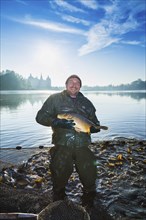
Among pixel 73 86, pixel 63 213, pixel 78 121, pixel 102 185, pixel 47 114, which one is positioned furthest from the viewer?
pixel 102 185

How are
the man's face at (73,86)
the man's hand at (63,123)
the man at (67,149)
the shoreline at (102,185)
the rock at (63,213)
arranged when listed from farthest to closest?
the man's face at (73,86)
the man at (67,149)
the man's hand at (63,123)
the shoreline at (102,185)
the rock at (63,213)

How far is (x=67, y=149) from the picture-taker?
5.43 m

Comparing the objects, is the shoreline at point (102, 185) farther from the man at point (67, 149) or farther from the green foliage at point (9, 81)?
the green foliage at point (9, 81)

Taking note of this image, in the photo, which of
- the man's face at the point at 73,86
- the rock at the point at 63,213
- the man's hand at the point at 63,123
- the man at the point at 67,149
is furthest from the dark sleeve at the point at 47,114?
Answer: the rock at the point at 63,213

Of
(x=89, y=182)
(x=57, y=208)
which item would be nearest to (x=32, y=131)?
(x=89, y=182)

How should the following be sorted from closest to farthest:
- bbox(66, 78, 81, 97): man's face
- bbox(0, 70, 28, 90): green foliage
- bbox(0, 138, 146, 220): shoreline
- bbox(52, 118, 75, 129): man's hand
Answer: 1. bbox(0, 138, 146, 220): shoreline
2. bbox(52, 118, 75, 129): man's hand
3. bbox(66, 78, 81, 97): man's face
4. bbox(0, 70, 28, 90): green foliage

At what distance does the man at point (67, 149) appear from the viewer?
528cm

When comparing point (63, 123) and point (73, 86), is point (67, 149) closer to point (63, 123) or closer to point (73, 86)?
point (63, 123)

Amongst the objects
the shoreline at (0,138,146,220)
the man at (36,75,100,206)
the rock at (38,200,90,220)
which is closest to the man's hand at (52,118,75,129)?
the man at (36,75,100,206)

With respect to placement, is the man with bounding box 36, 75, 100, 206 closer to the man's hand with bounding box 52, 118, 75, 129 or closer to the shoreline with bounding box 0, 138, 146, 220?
the man's hand with bounding box 52, 118, 75, 129

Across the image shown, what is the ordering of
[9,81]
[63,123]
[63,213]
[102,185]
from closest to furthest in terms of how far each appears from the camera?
1. [63,213]
2. [63,123]
3. [102,185]
4. [9,81]

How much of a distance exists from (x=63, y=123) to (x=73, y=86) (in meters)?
1.36

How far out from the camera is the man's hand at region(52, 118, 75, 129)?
514cm

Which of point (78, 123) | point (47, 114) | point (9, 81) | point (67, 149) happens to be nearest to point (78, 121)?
point (78, 123)
